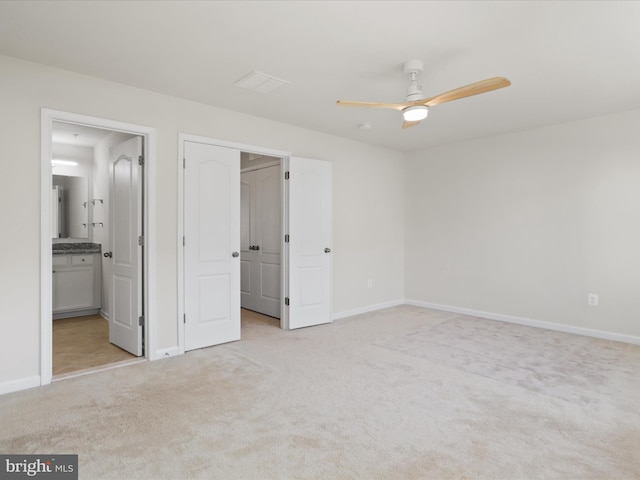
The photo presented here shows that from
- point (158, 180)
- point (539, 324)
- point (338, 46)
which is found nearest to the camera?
point (338, 46)

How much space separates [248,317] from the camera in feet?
17.4

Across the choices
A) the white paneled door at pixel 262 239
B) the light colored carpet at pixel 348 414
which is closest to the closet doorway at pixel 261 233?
the white paneled door at pixel 262 239

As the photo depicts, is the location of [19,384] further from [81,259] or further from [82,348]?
[81,259]

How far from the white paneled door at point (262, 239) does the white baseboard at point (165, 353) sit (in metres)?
1.79

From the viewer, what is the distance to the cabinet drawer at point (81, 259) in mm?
5312

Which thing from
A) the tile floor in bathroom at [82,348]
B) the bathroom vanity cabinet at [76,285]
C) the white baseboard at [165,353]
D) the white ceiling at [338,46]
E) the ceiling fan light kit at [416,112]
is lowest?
the tile floor in bathroom at [82,348]

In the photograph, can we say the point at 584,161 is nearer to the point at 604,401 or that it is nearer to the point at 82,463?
the point at 604,401

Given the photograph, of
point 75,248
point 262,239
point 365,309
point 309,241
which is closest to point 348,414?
point 309,241

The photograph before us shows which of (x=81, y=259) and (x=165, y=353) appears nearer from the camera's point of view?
(x=165, y=353)

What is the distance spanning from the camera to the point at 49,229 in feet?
9.75

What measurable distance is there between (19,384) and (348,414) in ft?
8.28

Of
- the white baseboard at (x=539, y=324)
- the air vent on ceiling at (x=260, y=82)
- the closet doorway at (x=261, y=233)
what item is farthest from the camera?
the closet doorway at (x=261, y=233)

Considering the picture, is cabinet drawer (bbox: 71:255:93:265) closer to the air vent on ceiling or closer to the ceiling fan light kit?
the air vent on ceiling

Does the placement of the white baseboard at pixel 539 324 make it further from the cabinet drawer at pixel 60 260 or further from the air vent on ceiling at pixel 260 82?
the cabinet drawer at pixel 60 260
